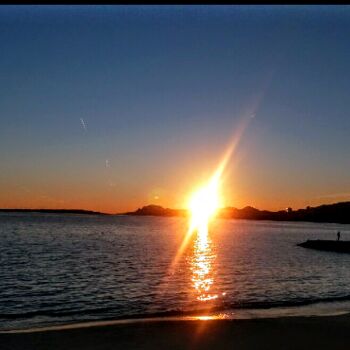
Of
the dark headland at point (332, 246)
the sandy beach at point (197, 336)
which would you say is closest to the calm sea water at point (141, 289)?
the sandy beach at point (197, 336)

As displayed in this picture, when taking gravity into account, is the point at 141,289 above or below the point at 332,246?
above

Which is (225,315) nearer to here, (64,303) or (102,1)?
(64,303)

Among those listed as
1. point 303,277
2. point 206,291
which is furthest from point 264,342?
point 303,277

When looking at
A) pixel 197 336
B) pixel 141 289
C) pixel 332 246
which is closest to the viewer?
pixel 197 336

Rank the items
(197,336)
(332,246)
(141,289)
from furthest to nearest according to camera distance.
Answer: (332,246) < (141,289) < (197,336)

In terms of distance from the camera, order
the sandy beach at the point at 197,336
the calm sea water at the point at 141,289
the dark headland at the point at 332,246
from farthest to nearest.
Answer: the dark headland at the point at 332,246
the calm sea water at the point at 141,289
the sandy beach at the point at 197,336

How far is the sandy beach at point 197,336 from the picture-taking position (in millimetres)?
13602

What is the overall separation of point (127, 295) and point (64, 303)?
17.2ft

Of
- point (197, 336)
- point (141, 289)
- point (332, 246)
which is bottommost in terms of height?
point (332, 246)

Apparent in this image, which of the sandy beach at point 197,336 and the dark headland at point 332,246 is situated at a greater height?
the sandy beach at point 197,336

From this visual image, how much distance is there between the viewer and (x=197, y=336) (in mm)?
14984

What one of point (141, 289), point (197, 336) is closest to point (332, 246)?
point (141, 289)

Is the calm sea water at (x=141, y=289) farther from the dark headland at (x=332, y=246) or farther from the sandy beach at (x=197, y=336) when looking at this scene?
the dark headland at (x=332, y=246)

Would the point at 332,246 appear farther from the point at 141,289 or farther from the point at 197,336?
the point at 197,336
